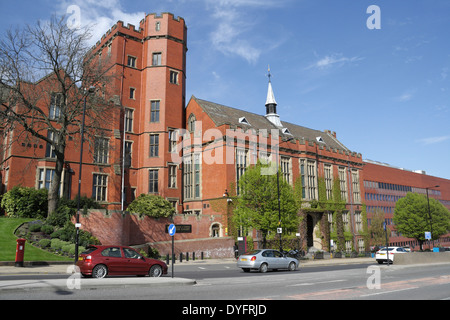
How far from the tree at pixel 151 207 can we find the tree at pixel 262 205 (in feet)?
20.5

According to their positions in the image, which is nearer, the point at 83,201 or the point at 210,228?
the point at 83,201

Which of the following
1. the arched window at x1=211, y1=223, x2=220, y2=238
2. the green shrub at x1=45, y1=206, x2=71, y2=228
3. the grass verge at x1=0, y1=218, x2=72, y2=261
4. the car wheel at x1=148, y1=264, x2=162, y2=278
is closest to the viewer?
the car wheel at x1=148, y1=264, x2=162, y2=278

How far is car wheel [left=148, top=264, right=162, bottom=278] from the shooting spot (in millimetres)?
15602

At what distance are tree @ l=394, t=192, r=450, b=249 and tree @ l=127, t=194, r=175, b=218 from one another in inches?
1867

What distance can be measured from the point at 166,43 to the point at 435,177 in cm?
7822

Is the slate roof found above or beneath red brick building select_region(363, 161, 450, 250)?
above

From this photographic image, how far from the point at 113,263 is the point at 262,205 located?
19120 mm

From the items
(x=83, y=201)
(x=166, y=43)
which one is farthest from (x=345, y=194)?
(x=83, y=201)

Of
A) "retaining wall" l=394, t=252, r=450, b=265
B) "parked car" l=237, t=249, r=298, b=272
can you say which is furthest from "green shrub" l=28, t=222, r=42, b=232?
"retaining wall" l=394, t=252, r=450, b=265

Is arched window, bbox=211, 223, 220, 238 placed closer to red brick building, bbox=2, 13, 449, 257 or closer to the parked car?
red brick building, bbox=2, 13, 449, 257

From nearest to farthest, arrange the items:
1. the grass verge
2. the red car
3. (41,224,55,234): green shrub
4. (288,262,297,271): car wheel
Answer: the red car, the grass verge, (288,262,297,271): car wheel, (41,224,55,234): green shrub
